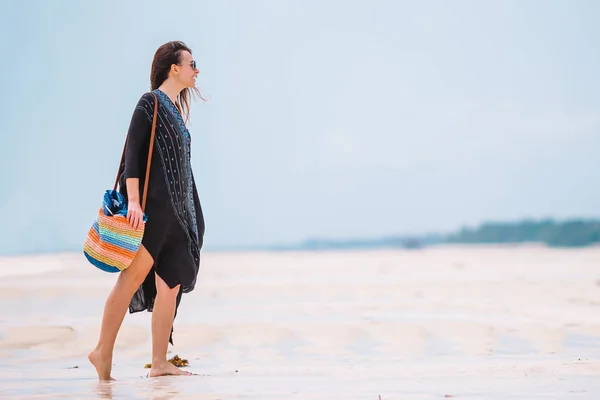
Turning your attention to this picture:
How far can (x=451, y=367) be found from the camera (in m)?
3.82

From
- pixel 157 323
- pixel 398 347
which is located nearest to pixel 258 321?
pixel 398 347

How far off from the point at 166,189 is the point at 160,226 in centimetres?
16

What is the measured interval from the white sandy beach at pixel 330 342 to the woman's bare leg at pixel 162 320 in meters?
0.13

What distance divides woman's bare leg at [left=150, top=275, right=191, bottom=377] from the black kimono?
39 mm

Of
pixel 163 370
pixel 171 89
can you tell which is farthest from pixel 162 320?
pixel 171 89

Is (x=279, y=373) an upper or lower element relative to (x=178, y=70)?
lower

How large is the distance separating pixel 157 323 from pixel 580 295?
511 centimetres

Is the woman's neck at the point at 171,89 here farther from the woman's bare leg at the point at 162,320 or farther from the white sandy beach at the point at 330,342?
the white sandy beach at the point at 330,342

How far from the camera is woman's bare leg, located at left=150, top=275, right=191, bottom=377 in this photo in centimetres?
376

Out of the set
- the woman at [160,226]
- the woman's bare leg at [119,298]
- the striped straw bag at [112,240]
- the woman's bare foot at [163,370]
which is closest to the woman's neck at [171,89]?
the woman at [160,226]

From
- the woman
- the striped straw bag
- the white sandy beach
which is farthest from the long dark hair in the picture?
the white sandy beach

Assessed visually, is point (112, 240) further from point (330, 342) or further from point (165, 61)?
point (330, 342)

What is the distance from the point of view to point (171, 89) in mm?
4008

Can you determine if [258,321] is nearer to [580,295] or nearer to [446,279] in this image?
[580,295]
